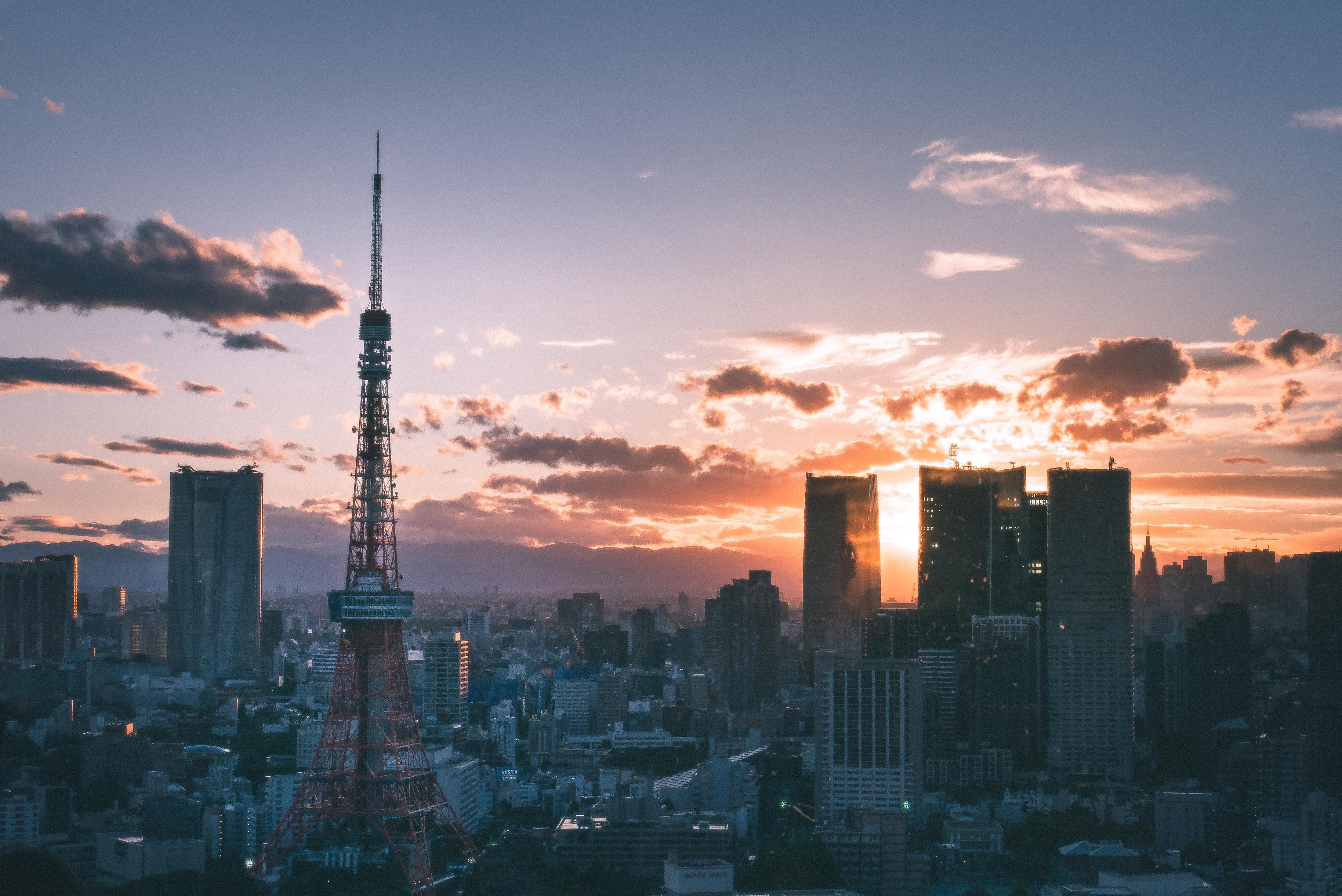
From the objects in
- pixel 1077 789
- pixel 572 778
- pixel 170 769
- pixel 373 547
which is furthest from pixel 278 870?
pixel 1077 789

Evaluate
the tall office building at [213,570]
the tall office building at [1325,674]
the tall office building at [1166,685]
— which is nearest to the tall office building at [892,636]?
the tall office building at [1166,685]

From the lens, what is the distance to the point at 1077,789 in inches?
1160

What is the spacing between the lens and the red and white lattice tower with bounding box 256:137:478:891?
1928 cm

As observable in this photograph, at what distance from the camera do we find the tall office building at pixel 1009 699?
115 ft

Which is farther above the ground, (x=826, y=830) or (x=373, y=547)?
(x=373, y=547)

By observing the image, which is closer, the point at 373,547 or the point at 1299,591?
the point at 373,547

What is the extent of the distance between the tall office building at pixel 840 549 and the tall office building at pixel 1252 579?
54.5ft

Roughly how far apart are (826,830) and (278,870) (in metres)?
8.12

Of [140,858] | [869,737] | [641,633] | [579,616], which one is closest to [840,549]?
[641,633]

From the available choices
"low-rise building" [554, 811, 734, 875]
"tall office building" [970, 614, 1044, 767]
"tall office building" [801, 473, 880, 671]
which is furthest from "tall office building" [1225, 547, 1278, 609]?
"low-rise building" [554, 811, 734, 875]

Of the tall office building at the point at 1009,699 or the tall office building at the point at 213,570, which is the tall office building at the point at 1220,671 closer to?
the tall office building at the point at 1009,699

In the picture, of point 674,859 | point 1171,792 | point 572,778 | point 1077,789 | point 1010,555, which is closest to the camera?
point 674,859

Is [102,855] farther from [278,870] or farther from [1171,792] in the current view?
[1171,792]

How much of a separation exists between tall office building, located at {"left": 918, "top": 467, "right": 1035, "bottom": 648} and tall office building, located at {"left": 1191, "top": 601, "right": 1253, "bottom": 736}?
9.54 m
